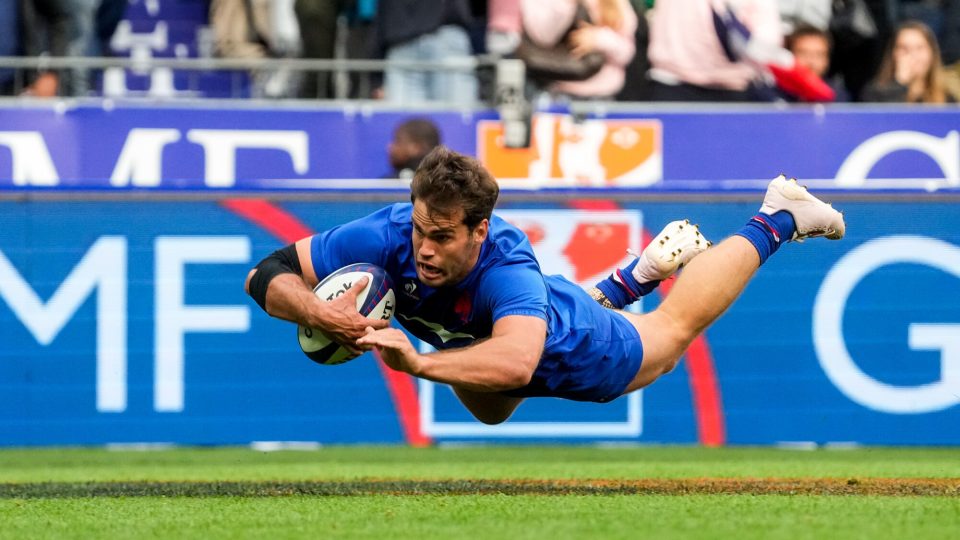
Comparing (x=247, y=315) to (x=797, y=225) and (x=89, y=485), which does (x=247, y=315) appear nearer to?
(x=89, y=485)

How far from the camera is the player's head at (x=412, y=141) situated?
13.0m

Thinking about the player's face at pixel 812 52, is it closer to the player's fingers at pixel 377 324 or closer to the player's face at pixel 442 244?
the player's face at pixel 442 244

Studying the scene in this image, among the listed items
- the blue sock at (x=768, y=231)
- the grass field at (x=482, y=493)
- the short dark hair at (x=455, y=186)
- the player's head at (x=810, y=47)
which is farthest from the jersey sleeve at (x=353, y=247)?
the player's head at (x=810, y=47)

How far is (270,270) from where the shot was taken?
308 inches

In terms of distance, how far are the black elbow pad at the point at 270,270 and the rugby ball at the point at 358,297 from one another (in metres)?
0.19

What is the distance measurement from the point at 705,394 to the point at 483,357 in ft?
14.0

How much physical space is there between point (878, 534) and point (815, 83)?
26.2 feet

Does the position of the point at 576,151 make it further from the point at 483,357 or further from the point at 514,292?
the point at 483,357

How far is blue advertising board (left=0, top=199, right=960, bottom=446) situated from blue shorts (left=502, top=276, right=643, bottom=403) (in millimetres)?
2780

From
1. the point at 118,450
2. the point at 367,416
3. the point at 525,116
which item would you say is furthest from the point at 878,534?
the point at 525,116

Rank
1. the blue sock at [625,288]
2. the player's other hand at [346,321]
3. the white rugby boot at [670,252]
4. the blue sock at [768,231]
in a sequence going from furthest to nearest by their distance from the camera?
1. the blue sock at [625,288]
2. the white rugby boot at [670,252]
3. the blue sock at [768,231]
4. the player's other hand at [346,321]

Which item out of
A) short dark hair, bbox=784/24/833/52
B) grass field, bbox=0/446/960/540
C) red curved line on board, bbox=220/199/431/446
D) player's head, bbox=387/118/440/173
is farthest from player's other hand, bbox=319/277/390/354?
short dark hair, bbox=784/24/833/52

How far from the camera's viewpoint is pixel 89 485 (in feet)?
29.0

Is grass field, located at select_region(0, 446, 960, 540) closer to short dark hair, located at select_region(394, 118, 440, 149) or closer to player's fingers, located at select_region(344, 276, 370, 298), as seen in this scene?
player's fingers, located at select_region(344, 276, 370, 298)
